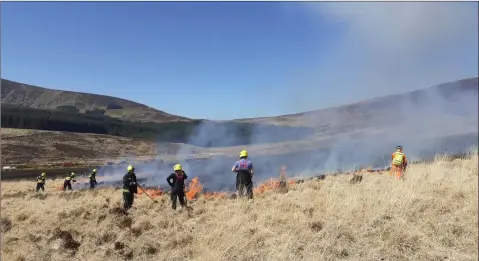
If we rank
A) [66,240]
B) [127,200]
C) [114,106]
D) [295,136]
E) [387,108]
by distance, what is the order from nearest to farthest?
[66,240] < [127,200] < [295,136] < [387,108] < [114,106]

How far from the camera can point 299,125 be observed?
7512cm

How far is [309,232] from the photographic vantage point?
23.1ft

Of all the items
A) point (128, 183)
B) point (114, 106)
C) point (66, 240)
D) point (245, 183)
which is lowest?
point (66, 240)

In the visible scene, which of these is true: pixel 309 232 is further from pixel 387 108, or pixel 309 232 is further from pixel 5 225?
pixel 387 108

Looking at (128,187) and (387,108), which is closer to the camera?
(128,187)

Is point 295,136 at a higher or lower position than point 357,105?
lower

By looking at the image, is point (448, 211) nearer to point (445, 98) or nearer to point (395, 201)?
point (395, 201)

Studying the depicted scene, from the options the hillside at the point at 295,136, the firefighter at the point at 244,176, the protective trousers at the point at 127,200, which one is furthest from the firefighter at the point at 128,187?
the hillside at the point at 295,136

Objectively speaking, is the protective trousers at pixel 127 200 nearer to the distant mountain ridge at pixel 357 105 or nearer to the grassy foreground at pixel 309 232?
the grassy foreground at pixel 309 232

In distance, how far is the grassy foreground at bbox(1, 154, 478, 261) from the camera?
20.6 feet

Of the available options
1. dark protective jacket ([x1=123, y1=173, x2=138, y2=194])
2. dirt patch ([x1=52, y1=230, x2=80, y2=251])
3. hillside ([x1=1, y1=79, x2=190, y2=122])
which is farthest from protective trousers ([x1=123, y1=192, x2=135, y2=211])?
hillside ([x1=1, y1=79, x2=190, y2=122])

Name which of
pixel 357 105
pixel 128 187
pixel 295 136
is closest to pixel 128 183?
pixel 128 187

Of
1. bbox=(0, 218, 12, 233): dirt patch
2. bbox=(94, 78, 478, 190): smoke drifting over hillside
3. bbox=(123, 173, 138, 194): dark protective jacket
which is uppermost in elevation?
bbox=(94, 78, 478, 190): smoke drifting over hillside

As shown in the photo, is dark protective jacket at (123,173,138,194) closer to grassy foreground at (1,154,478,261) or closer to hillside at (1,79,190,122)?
grassy foreground at (1,154,478,261)
